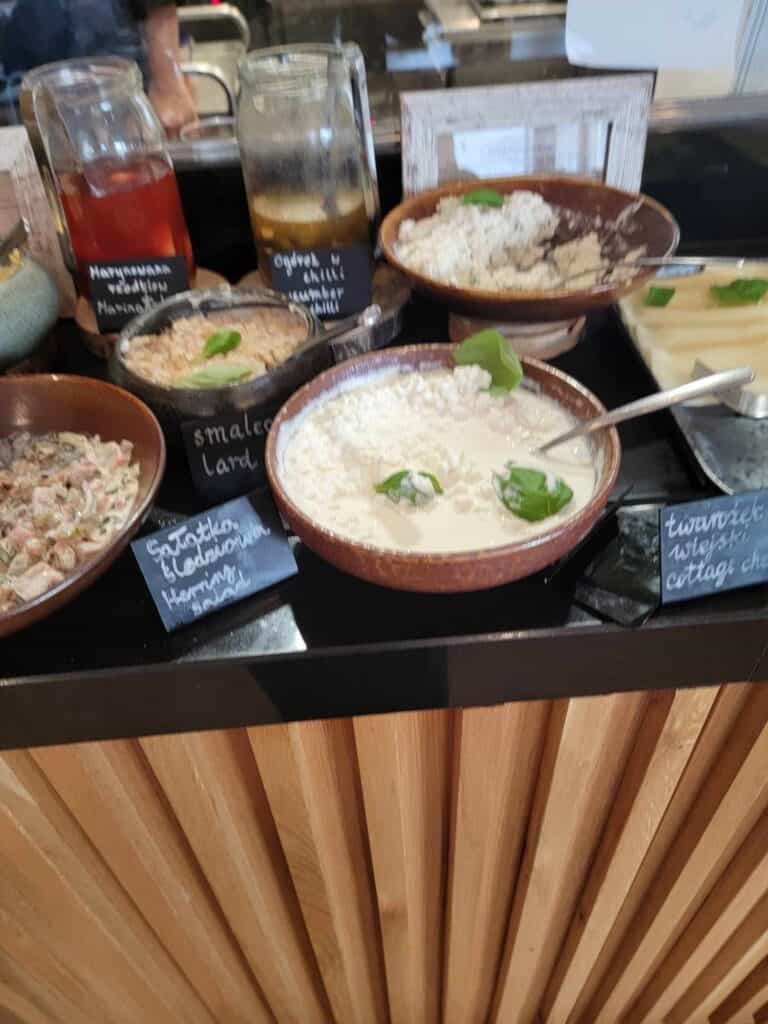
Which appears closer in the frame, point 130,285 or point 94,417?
point 94,417

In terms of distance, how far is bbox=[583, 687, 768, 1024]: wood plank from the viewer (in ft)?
2.97

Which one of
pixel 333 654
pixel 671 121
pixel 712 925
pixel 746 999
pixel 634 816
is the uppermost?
pixel 671 121

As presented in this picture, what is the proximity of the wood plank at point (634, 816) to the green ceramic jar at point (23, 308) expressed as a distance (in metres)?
0.83

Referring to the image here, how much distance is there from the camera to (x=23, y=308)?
3.11 feet

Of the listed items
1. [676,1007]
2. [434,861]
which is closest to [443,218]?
[434,861]

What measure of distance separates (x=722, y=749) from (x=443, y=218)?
76 cm

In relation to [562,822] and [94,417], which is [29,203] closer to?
[94,417]

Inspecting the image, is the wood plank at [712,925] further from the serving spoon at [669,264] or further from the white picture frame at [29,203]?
the white picture frame at [29,203]

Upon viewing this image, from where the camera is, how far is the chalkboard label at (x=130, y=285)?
100 centimetres

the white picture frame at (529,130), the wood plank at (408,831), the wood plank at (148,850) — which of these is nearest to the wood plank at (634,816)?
the wood plank at (408,831)

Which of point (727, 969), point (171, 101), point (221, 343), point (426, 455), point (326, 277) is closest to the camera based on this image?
point (426, 455)

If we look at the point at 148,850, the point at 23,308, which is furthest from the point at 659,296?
the point at 148,850

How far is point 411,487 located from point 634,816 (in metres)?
0.54

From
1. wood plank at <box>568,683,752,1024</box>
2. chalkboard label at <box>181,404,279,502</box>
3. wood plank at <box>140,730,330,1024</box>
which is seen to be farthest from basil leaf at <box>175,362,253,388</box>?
wood plank at <box>568,683,752,1024</box>
